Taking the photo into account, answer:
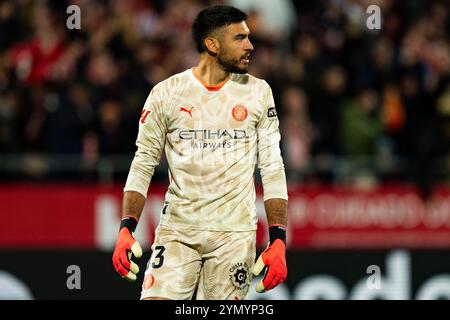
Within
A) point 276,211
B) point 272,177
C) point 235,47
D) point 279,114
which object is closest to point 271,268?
point 276,211

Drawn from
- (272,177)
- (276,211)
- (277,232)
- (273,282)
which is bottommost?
(273,282)

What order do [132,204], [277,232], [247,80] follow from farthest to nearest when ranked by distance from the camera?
[247,80]
[132,204]
[277,232]

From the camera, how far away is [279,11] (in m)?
14.9

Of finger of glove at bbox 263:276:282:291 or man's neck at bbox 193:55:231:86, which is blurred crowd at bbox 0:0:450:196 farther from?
finger of glove at bbox 263:276:282:291

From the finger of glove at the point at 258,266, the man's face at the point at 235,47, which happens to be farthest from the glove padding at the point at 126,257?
the man's face at the point at 235,47

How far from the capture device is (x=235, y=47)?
6867 millimetres

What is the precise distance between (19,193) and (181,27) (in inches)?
116

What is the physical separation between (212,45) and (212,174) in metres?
0.75

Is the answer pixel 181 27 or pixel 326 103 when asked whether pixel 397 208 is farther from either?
pixel 181 27

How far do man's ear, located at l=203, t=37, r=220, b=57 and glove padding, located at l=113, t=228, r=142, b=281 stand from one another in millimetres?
1183

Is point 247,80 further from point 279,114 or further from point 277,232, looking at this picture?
point 279,114

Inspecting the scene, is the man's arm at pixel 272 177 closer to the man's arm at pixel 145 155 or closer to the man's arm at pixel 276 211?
the man's arm at pixel 276 211
